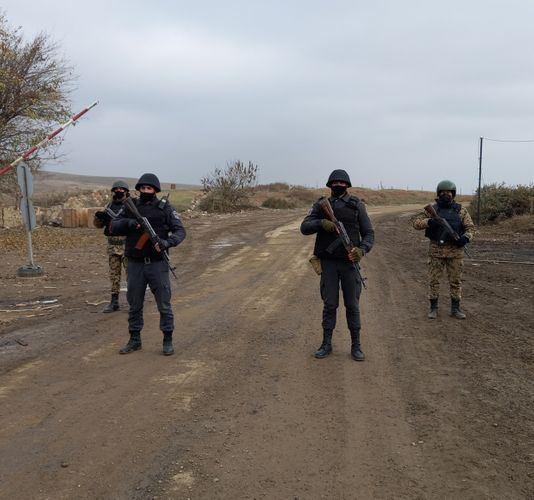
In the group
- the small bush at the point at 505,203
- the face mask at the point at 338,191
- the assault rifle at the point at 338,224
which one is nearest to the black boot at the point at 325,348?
the assault rifle at the point at 338,224

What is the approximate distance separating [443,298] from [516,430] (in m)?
5.07

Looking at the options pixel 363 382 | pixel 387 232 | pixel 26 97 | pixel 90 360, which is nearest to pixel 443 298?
pixel 363 382

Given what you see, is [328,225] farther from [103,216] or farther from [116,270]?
[116,270]

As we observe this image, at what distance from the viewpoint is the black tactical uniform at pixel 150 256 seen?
5926 mm

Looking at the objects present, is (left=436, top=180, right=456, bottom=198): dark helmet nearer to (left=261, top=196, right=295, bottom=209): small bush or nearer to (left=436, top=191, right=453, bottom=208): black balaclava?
(left=436, top=191, right=453, bottom=208): black balaclava

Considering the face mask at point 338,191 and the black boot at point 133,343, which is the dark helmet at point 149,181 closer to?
the black boot at point 133,343

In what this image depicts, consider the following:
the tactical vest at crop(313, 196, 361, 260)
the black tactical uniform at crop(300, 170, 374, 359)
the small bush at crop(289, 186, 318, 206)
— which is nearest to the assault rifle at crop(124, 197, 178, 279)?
the black tactical uniform at crop(300, 170, 374, 359)

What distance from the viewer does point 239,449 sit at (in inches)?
149

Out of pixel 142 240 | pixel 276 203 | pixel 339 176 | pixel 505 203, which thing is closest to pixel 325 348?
pixel 339 176

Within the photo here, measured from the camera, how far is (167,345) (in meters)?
5.96

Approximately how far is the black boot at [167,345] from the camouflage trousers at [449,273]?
396cm

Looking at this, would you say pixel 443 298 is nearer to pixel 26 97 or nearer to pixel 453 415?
pixel 453 415

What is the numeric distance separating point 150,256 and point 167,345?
105 cm

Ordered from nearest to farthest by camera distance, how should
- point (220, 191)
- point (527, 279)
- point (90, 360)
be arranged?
point (90, 360) < point (527, 279) < point (220, 191)
